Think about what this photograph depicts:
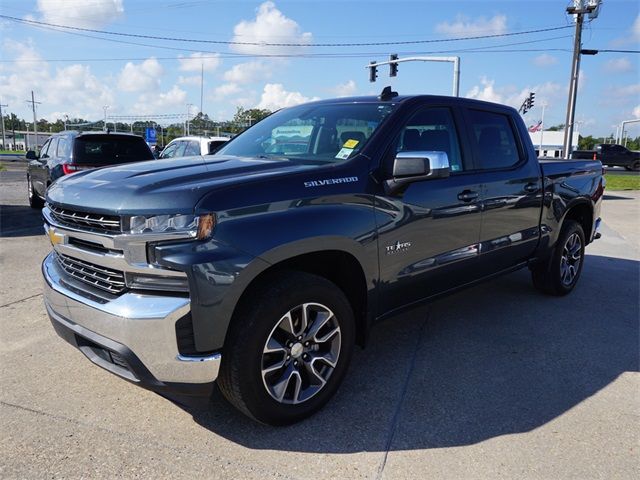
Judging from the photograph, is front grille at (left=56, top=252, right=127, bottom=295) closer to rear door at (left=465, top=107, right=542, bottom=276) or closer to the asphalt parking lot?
the asphalt parking lot

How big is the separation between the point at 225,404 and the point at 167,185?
4.77 ft

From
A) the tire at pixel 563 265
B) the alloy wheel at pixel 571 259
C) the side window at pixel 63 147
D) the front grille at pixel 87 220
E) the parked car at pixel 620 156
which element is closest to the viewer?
the front grille at pixel 87 220

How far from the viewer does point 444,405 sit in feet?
10.6

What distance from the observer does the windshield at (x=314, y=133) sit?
11.4 feet

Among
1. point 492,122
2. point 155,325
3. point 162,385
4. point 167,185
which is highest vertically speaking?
point 492,122

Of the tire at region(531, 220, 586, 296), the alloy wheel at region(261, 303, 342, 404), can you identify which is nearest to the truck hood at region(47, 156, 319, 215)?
the alloy wheel at region(261, 303, 342, 404)

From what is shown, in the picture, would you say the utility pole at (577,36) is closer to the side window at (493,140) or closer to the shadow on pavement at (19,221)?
the side window at (493,140)

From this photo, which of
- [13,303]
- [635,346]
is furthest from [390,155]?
[13,303]

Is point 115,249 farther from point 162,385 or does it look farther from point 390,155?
point 390,155

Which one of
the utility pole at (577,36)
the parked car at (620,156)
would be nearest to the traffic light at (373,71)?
the utility pole at (577,36)

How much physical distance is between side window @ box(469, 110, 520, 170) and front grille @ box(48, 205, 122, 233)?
285 centimetres

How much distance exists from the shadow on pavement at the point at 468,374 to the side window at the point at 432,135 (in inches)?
58.7

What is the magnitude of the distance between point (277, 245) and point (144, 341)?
80cm

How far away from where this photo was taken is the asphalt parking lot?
2.63 m
